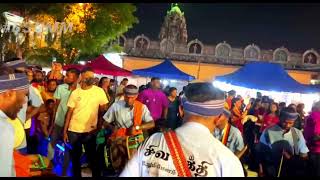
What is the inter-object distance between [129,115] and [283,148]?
2.54 m

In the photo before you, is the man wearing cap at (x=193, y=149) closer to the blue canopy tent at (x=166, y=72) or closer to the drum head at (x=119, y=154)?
the drum head at (x=119, y=154)

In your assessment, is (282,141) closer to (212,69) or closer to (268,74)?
(268,74)

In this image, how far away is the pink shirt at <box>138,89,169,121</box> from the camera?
11117 mm

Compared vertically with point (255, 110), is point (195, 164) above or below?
above

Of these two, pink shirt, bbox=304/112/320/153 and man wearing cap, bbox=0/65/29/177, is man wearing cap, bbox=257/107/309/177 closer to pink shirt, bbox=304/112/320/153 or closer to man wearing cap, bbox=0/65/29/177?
pink shirt, bbox=304/112/320/153

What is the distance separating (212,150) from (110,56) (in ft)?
115

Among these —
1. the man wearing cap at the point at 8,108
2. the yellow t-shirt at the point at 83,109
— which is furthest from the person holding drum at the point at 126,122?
the man wearing cap at the point at 8,108

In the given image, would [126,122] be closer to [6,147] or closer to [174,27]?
[6,147]

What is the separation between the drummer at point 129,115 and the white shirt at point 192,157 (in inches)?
175

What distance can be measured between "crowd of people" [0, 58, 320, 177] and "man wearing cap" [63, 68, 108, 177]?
0.06 feet

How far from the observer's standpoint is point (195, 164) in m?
3.06

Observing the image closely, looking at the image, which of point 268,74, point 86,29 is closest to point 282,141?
point 268,74

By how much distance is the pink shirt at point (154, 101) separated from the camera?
438 inches

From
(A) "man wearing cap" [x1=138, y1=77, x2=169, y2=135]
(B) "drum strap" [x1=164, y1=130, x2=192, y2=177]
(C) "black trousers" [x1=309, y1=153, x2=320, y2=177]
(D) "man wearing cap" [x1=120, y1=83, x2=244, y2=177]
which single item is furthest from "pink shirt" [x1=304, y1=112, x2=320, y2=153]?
(B) "drum strap" [x1=164, y1=130, x2=192, y2=177]
